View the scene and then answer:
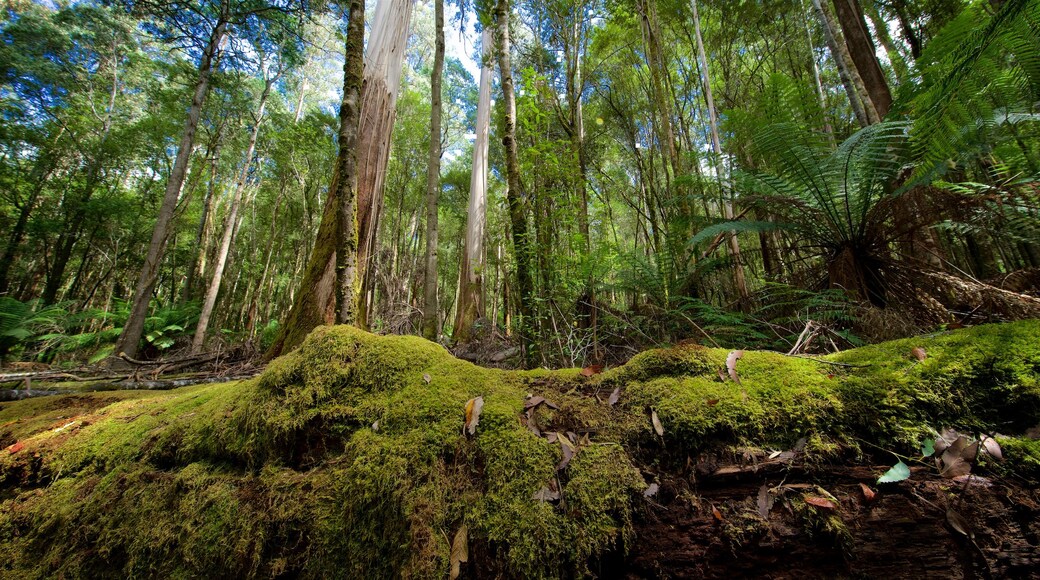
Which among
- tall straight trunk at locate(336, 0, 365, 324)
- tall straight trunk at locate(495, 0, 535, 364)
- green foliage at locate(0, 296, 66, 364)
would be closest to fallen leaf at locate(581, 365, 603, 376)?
tall straight trunk at locate(495, 0, 535, 364)

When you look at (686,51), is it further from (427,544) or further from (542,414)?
(427,544)

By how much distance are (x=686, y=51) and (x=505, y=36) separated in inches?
262

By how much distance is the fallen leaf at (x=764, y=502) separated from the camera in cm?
96

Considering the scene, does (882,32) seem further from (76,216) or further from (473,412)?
(76,216)

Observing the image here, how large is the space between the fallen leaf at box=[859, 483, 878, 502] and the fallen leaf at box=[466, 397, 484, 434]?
1.17 m

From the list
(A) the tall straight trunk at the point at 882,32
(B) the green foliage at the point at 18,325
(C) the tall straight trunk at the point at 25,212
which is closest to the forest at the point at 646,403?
(A) the tall straight trunk at the point at 882,32

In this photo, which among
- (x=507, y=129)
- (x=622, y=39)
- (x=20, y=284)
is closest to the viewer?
(x=507, y=129)

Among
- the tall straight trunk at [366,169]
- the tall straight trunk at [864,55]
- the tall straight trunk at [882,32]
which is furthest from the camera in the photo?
the tall straight trunk at [882,32]

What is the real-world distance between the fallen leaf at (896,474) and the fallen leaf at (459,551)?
3.88ft

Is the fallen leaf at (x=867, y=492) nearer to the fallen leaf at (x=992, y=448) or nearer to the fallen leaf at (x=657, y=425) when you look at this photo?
the fallen leaf at (x=992, y=448)

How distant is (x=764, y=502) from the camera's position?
99 cm

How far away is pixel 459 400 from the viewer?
1.36 m

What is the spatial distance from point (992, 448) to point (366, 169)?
4506mm

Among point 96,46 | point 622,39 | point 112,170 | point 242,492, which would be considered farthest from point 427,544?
point 96,46
